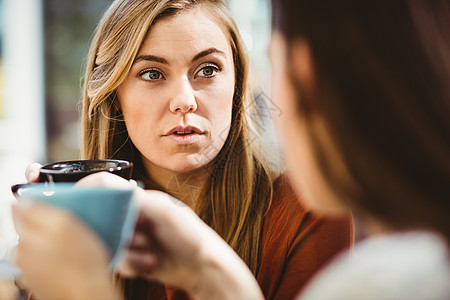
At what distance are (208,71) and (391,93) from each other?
33cm

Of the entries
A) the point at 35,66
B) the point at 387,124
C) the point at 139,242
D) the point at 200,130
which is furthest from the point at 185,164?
the point at 35,66

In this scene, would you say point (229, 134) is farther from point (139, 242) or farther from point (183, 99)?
point (139, 242)

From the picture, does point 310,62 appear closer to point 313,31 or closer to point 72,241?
point 313,31

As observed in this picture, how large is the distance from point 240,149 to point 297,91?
32 cm

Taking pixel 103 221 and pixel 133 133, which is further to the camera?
pixel 133 133

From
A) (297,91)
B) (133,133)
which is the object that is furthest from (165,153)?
(297,91)

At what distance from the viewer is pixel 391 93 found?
0.35 m

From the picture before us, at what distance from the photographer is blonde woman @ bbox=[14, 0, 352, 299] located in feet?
2.02

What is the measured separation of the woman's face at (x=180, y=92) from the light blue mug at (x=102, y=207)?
0.25 meters

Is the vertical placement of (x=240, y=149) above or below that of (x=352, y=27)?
below

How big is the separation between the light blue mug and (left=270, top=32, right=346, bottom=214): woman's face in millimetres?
146

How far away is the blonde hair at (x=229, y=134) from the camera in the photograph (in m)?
0.64

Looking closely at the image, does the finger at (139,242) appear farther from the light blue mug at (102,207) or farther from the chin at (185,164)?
the chin at (185,164)

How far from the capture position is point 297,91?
1.29 feet
